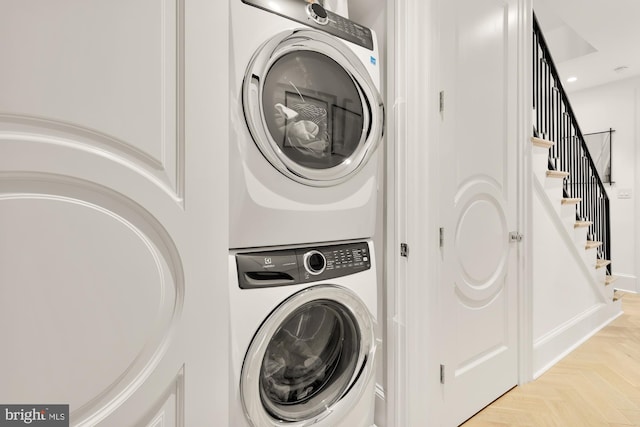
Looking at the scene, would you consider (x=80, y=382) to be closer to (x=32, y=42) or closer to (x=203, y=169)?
(x=203, y=169)

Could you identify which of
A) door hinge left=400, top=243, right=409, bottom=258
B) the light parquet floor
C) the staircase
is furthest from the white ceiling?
the light parquet floor

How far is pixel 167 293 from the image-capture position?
88 centimetres

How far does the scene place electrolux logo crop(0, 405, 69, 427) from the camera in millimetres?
690

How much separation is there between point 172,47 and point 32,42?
0.30 metres

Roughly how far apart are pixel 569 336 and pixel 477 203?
1643 millimetres

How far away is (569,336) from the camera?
8.04 ft

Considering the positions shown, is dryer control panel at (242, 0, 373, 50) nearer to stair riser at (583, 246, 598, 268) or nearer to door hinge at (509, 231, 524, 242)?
door hinge at (509, 231, 524, 242)

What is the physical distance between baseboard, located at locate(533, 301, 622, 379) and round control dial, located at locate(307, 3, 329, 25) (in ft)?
7.53

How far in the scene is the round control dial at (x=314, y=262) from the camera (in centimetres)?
117

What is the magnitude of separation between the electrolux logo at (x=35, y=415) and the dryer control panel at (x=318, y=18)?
4.02 ft

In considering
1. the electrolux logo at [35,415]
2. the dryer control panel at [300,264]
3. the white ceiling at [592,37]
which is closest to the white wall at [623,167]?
the white ceiling at [592,37]

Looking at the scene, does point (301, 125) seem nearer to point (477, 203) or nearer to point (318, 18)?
point (318, 18)

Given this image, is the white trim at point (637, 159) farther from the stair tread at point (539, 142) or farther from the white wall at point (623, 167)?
the stair tread at point (539, 142)

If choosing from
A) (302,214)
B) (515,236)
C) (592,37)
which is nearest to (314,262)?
(302,214)
